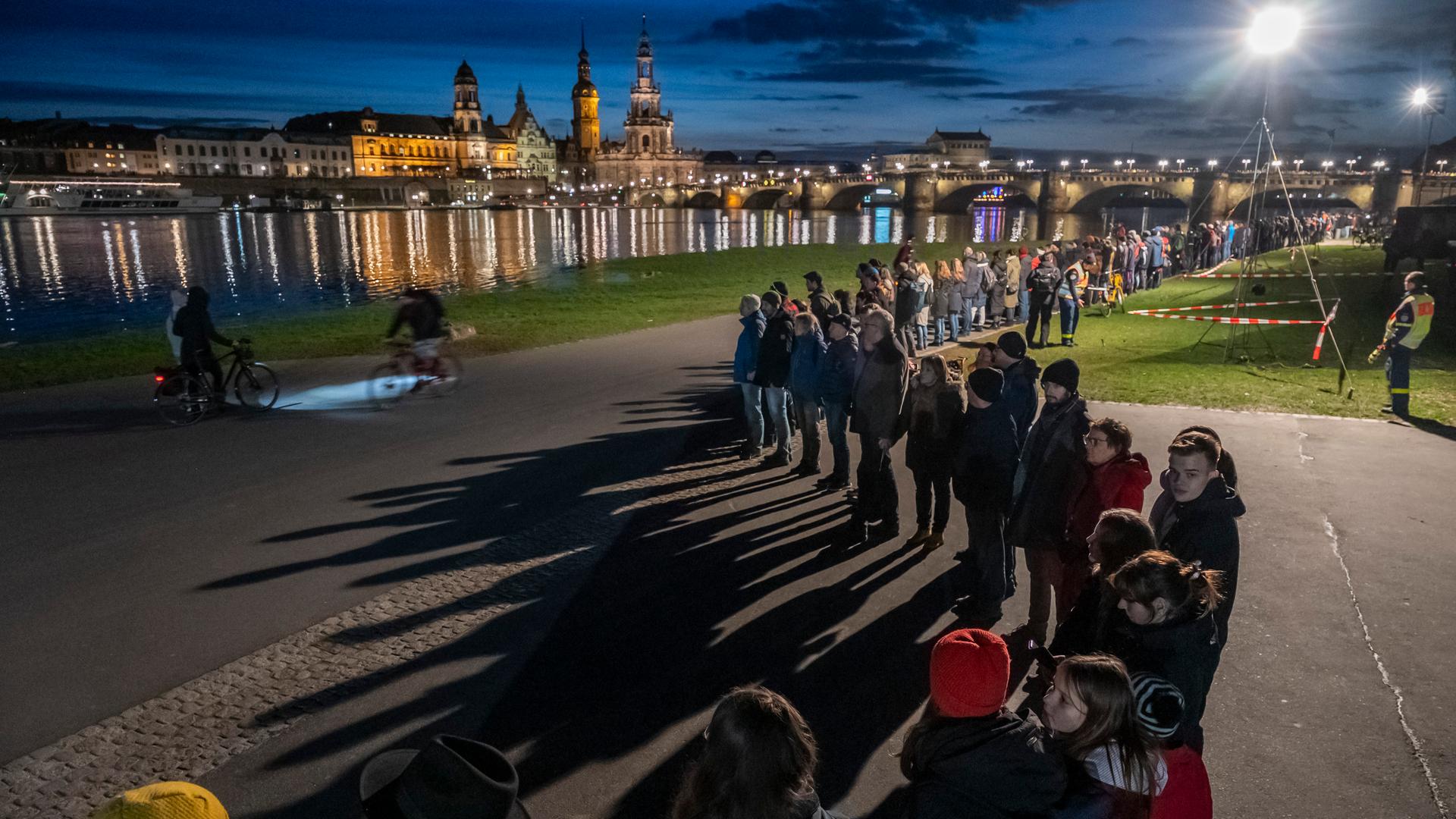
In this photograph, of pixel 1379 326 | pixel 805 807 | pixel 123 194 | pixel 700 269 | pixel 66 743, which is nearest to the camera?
pixel 805 807

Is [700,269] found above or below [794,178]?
below

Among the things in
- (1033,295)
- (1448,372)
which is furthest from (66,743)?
(1448,372)

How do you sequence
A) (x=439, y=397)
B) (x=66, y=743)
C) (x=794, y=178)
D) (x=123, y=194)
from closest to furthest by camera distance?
(x=66, y=743) < (x=439, y=397) < (x=123, y=194) < (x=794, y=178)

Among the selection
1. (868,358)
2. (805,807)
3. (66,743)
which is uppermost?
(868,358)

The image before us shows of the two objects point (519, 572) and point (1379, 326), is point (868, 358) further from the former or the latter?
point (1379, 326)

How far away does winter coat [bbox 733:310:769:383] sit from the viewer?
9.82 metres

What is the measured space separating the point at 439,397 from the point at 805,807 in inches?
458

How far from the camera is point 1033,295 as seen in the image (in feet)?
53.8

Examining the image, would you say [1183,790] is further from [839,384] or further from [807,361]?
[807,361]

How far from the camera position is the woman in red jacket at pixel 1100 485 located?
5.18 m

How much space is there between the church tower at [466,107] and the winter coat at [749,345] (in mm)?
191428

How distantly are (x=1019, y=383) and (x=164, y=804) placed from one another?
237 inches

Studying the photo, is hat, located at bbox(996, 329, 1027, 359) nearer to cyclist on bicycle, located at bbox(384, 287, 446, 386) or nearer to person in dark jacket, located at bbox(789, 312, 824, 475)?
person in dark jacket, located at bbox(789, 312, 824, 475)

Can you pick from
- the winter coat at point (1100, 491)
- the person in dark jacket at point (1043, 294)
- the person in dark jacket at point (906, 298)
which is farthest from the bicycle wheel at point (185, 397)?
the person in dark jacket at point (1043, 294)
